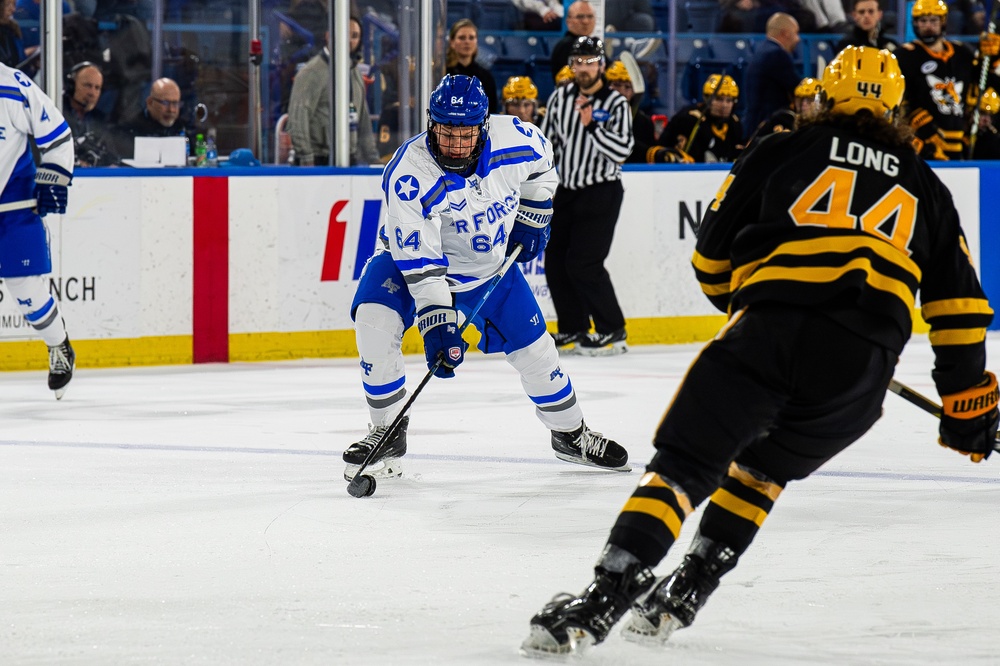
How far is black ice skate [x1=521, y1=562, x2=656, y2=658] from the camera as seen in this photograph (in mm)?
2492

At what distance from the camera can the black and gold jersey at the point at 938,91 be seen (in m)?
8.64

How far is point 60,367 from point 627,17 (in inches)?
216

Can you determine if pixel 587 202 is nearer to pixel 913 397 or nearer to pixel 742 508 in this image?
pixel 913 397

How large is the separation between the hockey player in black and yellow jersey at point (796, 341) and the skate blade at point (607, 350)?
484 centimetres

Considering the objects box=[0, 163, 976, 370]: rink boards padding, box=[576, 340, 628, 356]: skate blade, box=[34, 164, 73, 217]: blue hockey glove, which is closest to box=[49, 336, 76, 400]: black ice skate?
box=[34, 164, 73, 217]: blue hockey glove

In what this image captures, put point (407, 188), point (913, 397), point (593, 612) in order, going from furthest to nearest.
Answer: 1. point (407, 188)
2. point (913, 397)
3. point (593, 612)

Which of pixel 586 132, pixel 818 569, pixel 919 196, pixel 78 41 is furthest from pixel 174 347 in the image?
pixel 919 196

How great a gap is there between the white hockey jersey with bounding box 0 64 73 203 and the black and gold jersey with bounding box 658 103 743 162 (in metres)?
3.93

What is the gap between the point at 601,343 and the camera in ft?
24.7

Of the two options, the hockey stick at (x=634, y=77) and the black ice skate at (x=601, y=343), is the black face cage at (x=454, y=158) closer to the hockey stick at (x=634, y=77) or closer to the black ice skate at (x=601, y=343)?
the black ice skate at (x=601, y=343)

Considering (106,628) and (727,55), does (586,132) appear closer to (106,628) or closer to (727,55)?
(727,55)

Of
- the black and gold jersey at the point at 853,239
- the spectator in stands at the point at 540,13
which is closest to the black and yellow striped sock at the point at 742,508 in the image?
the black and gold jersey at the point at 853,239

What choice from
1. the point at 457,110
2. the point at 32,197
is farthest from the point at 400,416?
the point at 32,197

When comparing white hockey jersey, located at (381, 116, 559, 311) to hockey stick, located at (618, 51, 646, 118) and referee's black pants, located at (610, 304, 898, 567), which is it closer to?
referee's black pants, located at (610, 304, 898, 567)
